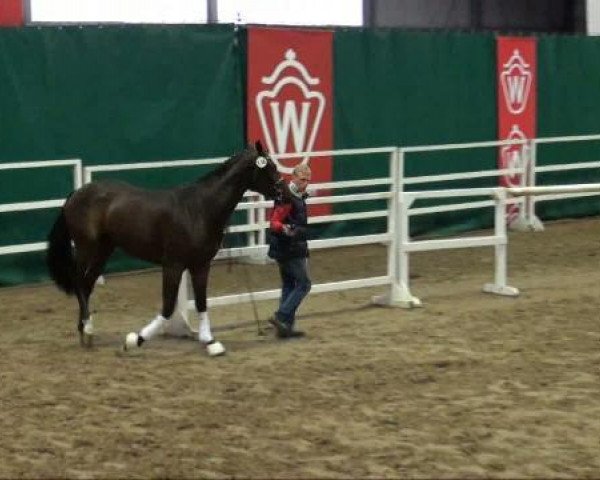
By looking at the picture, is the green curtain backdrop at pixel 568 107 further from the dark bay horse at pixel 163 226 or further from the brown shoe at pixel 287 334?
the dark bay horse at pixel 163 226

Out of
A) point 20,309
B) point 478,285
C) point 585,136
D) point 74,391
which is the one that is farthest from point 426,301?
point 585,136

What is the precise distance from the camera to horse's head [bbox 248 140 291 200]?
8.81 m

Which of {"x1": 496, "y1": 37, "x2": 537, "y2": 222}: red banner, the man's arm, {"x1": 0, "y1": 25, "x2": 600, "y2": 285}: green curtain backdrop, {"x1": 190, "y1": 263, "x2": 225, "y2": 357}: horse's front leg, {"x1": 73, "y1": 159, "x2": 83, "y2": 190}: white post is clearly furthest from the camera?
{"x1": 496, "y1": 37, "x2": 537, "y2": 222}: red banner

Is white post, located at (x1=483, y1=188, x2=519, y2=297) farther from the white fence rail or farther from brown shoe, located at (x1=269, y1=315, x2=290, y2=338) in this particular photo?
the white fence rail

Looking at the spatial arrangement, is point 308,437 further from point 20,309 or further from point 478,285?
point 478,285

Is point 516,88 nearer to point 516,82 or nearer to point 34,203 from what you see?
point 516,82

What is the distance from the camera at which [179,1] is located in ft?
56.3

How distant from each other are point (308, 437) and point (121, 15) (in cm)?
1096

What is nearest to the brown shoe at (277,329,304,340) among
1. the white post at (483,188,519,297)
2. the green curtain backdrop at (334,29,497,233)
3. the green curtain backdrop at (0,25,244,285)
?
the white post at (483,188,519,297)

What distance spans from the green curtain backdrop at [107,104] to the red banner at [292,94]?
0.22m

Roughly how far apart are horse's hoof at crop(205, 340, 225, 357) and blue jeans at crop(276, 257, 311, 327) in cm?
75

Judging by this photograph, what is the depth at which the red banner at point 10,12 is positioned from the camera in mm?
13406

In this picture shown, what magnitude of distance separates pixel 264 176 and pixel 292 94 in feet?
16.4

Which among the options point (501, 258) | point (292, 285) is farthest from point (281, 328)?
point (501, 258)
